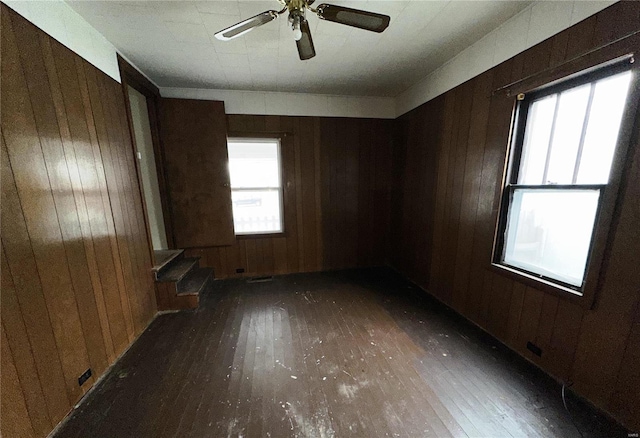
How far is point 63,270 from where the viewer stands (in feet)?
4.47

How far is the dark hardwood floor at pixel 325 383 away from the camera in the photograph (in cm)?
127

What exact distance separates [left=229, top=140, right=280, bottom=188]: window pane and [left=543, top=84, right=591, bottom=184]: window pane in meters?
2.90

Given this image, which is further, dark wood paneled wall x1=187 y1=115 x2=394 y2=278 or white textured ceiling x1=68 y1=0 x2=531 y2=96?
dark wood paneled wall x1=187 y1=115 x2=394 y2=278

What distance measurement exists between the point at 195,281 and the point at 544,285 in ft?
11.2

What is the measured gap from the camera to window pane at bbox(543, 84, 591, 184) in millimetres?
1438

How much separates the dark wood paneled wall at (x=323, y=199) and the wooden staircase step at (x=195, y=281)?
0.62ft

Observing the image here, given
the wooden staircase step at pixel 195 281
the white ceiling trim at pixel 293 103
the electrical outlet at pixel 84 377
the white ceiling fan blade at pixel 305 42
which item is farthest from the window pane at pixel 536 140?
the electrical outlet at pixel 84 377

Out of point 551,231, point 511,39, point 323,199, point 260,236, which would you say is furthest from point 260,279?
point 511,39

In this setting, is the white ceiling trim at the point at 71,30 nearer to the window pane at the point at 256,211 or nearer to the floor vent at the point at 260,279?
the window pane at the point at 256,211

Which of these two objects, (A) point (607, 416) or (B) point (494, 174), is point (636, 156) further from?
(A) point (607, 416)

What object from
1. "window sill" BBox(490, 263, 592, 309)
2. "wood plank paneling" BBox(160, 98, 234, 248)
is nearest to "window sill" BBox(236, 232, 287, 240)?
"wood plank paneling" BBox(160, 98, 234, 248)

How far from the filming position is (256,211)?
3389 mm

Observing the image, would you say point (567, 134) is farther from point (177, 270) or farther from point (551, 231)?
point (177, 270)

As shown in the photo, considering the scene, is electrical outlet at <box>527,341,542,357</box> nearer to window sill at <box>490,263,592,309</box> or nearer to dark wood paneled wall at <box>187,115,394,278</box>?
window sill at <box>490,263,592,309</box>
